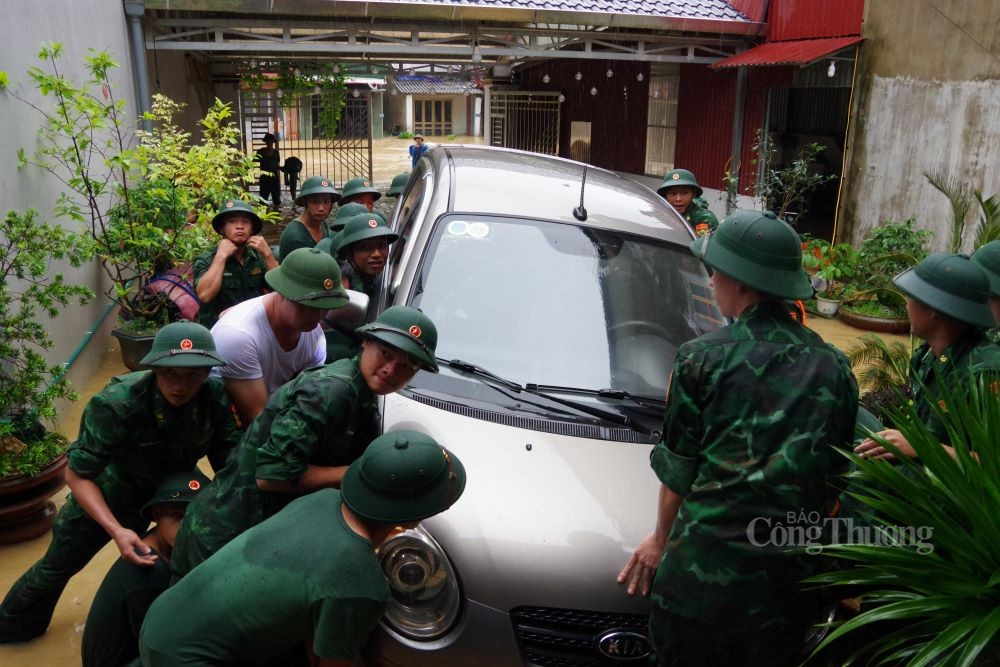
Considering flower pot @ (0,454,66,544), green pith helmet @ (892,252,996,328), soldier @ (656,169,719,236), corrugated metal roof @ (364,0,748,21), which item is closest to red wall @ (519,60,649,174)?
corrugated metal roof @ (364,0,748,21)

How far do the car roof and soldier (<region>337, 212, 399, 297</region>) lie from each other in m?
0.48

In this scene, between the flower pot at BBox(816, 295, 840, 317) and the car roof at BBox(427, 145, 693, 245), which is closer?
the car roof at BBox(427, 145, 693, 245)

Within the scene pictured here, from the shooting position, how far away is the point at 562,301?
3539 millimetres

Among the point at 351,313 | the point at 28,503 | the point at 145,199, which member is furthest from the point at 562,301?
the point at 145,199

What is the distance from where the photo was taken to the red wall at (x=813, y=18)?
1103 centimetres

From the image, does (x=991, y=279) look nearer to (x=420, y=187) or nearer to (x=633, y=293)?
(x=633, y=293)

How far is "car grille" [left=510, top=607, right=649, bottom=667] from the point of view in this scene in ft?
8.28

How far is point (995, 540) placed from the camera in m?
1.98

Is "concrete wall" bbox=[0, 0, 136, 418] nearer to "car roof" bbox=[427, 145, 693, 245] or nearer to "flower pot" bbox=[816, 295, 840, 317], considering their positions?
"car roof" bbox=[427, 145, 693, 245]

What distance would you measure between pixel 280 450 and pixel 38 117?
4.85 metres

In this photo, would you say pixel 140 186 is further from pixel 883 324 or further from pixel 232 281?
pixel 883 324

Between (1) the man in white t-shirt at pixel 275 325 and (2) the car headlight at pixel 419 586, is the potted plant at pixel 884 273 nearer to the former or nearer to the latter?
(1) the man in white t-shirt at pixel 275 325

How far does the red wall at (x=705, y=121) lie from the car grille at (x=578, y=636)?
12.1 m

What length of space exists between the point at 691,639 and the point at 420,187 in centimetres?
338
